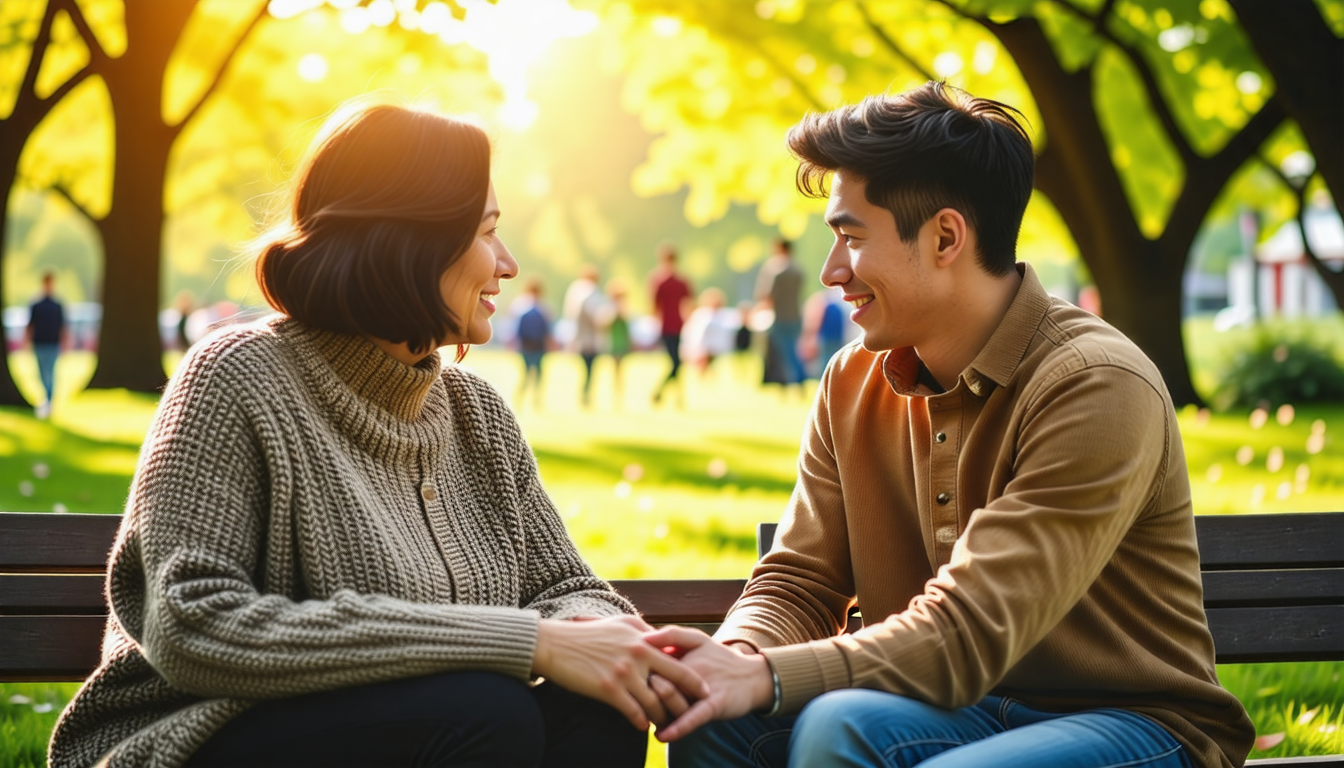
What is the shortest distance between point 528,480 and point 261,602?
862 mm

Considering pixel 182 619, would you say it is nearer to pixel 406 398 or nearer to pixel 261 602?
pixel 261 602

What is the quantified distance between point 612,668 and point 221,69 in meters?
14.5

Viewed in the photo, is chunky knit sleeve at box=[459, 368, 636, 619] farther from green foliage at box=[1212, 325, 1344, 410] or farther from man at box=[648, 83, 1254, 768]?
green foliage at box=[1212, 325, 1344, 410]

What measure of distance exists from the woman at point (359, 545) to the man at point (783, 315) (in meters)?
14.9

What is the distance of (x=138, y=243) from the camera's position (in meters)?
16.4

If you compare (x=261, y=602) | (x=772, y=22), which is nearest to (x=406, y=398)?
(x=261, y=602)

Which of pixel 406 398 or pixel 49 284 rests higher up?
pixel 406 398

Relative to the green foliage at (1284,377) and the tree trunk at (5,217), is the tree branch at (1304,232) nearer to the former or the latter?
the green foliage at (1284,377)

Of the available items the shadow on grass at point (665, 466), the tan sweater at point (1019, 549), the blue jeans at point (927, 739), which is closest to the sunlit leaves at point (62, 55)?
the shadow on grass at point (665, 466)

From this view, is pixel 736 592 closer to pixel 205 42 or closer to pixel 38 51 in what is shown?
pixel 38 51

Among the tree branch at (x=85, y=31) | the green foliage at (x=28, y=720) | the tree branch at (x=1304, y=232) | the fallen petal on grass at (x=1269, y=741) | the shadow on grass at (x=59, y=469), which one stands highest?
→ the tree branch at (x=85, y=31)

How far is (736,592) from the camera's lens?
352 centimetres

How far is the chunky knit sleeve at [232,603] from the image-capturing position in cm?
248

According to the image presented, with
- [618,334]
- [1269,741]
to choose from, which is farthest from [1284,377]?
[1269,741]
